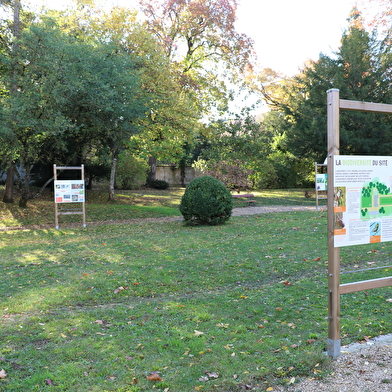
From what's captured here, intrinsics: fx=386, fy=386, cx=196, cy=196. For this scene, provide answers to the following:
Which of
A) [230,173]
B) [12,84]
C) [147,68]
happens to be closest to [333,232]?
[12,84]

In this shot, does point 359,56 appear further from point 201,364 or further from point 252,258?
point 201,364

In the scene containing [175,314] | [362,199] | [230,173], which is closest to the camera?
[362,199]

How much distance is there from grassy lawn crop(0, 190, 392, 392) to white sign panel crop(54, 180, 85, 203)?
3.40m

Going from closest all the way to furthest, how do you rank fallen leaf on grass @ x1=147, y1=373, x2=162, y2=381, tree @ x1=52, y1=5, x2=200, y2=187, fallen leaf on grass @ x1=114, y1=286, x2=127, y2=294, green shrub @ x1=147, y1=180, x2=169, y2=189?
1. fallen leaf on grass @ x1=147, y1=373, x2=162, y2=381
2. fallen leaf on grass @ x1=114, y1=286, x2=127, y2=294
3. tree @ x1=52, y1=5, x2=200, y2=187
4. green shrub @ x1=147, y1=180, x2=169, y2=189

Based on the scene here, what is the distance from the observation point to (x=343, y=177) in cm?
332

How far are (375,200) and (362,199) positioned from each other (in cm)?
18

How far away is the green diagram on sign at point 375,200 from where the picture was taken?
3.49 meters

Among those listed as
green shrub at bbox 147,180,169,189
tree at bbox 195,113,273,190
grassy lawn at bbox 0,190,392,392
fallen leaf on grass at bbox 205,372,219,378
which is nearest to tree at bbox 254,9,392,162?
tree at bbox 195,113,273,190

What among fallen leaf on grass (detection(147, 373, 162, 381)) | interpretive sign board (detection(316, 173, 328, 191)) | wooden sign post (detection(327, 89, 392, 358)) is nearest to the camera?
fallen leaf on grass (detection(147, 373, 162, 381))

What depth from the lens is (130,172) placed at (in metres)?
25.4

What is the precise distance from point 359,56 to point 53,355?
74.8 feet

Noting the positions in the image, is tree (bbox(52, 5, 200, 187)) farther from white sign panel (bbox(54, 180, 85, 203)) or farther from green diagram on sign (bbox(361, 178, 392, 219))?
green diagram on sign (bbox(361, 178, 392, 219))

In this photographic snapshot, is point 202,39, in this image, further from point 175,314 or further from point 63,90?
point 175,314

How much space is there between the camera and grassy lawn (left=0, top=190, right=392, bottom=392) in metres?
3.16
